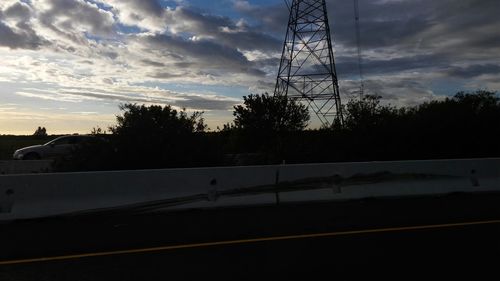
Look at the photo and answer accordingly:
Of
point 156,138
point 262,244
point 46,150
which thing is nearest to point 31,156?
point 46,150

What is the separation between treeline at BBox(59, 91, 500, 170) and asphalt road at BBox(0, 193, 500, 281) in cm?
497

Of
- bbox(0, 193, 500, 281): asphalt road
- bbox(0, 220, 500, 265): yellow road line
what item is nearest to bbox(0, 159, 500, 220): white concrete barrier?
bbox(0, 193, 500, 281): asphalt road

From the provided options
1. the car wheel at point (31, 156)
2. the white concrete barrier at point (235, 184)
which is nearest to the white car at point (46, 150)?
the car wheel at point (31, 156)

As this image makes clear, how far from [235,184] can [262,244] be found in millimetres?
3634

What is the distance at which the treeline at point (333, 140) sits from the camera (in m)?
15.1

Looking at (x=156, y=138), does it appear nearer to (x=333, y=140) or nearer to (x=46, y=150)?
(x=333, y=140)

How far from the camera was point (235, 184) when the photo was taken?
11250 millimetres

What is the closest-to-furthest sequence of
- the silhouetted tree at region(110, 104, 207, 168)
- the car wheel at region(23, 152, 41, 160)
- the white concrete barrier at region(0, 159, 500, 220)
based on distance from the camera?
the white concrete barrier at region(0, 159, 500, 220) → the silhouetted tree at region(110, 104, 207, 168) → the car wheel at region(23, 152, 41, 160)

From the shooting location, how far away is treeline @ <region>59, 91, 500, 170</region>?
49.6 feet

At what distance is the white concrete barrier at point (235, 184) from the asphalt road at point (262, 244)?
1.13 feet

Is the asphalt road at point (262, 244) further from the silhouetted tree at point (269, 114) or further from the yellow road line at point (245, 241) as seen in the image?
the silhouetted tree at point (269, 114)

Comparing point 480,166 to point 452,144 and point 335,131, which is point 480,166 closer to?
point 452,144

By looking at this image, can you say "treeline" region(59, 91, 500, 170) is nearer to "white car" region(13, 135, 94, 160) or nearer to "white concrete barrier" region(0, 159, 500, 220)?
"white concrete barrier" region(0, 159, 500, 220)

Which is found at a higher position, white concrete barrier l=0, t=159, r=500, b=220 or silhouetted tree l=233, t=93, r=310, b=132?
silhouetted tree l=233, t=93, r=310, b=132
